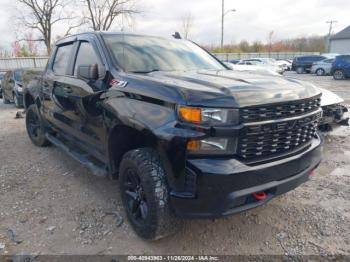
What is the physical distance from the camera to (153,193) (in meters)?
2.37

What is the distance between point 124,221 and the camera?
309cm

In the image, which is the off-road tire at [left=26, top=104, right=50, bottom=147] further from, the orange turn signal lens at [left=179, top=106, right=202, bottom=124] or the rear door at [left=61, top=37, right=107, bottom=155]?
the orange turn signal lens at [left=179, top=106, right=202, bottom=124]

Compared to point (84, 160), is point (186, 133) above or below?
above

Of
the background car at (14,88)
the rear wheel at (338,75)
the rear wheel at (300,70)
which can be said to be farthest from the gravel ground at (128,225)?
the rear wheel at (300,70)

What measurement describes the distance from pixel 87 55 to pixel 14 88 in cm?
882

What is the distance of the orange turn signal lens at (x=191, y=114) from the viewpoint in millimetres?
2121

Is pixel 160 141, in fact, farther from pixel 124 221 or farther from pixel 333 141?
pixel 333 141

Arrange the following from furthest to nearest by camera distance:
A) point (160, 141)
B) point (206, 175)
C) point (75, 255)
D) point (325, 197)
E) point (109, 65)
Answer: point (325, 197) < point (109, 65) < point (75, 255) < point (160, 141) < point (206, 175)

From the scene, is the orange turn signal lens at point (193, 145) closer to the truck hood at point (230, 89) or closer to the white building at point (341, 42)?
the truck hood at point (230, 89)

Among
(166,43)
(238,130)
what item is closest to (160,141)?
(238,130)

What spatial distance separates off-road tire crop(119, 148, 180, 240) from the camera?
2.38 meters

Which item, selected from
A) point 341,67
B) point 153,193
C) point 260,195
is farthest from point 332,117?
point 341,67

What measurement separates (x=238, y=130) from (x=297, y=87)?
840 millimetres

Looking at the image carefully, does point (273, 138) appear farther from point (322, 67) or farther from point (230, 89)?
point (322, 67)
